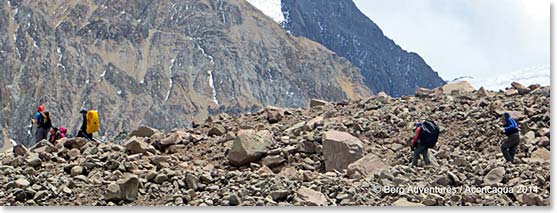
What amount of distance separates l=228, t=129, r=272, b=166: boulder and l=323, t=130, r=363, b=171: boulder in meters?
1.33

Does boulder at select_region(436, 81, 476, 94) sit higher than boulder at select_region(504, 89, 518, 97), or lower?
higher

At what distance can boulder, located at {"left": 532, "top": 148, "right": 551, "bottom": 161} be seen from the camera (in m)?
15.4

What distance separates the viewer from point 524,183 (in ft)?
40.9

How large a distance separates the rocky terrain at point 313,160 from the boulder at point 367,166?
3 centimetres

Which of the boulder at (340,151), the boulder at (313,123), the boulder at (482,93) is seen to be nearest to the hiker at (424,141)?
the boulder at (340,151)

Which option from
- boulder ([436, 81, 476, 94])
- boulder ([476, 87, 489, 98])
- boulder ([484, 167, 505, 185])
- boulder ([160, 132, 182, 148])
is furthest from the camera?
boulder ([436, 81, 476, 94])

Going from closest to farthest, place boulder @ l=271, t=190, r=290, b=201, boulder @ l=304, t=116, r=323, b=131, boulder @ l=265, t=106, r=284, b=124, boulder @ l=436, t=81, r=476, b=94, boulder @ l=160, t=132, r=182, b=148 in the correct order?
boulder @ l=271, t=190, r=290, b=201, boulder @ l=160, t=132, r=182, b=148, boulder @ l=304, t=116, r=323, b=131, boulder @ l=265, t=106, r=284, b=124, boulder @ l=436, t=81, r=476, b=94

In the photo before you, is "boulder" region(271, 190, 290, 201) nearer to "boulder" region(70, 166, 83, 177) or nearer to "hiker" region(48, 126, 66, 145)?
"boulder" region(70, 166, 83, 177)

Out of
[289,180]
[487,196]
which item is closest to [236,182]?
[289,180]

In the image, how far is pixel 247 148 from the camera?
640 inches

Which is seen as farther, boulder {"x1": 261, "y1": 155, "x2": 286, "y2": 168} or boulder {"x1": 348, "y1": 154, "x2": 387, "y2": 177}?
boulder {"x1": 261, "y1": 155, "x2": 286, "y2": 168}

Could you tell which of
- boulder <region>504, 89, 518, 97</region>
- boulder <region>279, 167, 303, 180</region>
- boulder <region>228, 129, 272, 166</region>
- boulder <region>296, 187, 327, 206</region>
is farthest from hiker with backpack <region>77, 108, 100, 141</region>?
boulder <region>504, 89, 518, 97</region>

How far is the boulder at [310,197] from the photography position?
38.4 ft

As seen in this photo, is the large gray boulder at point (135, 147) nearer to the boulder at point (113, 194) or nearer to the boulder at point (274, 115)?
the boulder at point (113, 194)
